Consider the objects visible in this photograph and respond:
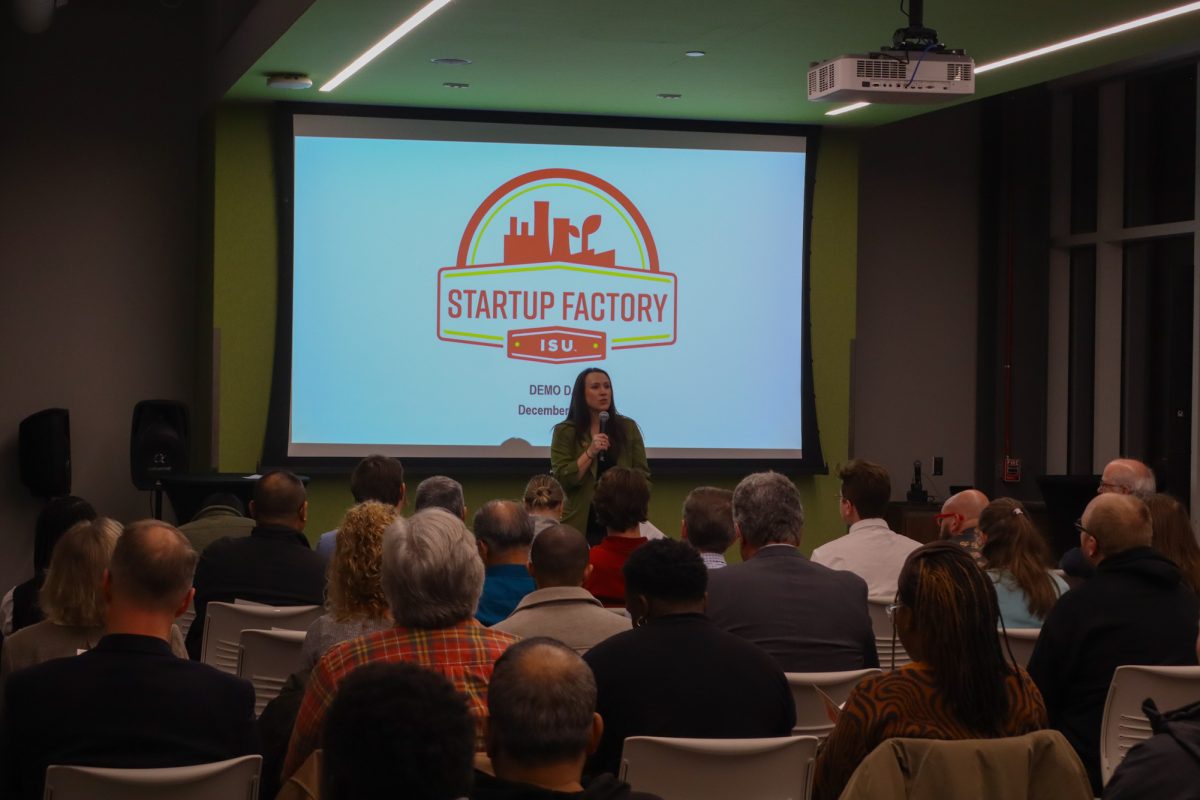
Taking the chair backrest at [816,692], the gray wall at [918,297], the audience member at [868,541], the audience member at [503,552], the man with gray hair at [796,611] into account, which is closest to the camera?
the chair backrest at [816,692]

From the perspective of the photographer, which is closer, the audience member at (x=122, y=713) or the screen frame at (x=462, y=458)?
the audience member at (x=122, y=713)

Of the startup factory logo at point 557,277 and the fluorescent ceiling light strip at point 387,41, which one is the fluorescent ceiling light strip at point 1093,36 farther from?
the fluorescent ceiling light strip at point 387,41

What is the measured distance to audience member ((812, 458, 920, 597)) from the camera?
4.90 meters

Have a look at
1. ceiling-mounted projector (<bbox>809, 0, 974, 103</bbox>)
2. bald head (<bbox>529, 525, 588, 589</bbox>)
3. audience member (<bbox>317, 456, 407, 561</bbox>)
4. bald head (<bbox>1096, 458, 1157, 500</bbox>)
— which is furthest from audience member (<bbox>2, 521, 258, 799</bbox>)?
bald head (<bbox>1096, 458, 1157, 500</bbox>)

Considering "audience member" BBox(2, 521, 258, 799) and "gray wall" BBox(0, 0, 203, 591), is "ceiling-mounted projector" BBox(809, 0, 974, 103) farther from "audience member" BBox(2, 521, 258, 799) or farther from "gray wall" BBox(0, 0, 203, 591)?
"gray wall" BBox(0, 0, 203, 591)

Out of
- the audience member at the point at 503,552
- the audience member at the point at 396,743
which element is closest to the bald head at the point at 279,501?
the audience member at the point at 503,552

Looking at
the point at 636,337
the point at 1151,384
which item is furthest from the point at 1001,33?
the point at 1151,384

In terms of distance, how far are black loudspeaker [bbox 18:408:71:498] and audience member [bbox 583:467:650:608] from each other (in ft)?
15.7

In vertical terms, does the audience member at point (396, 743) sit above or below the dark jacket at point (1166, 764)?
above

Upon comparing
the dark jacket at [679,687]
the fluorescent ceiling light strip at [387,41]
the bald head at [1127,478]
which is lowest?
the dark jacket at [679,687]

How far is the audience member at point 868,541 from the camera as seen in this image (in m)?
4.90

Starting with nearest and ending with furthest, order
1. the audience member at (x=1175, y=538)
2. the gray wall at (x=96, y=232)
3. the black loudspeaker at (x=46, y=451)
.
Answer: the audience member at (x=1175, y=538), the black loudspeaker at (x=46, y=451), the gray wall at (x=96, y=232)

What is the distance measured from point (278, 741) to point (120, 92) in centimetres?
689

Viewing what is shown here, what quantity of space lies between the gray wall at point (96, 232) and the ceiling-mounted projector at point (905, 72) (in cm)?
506
